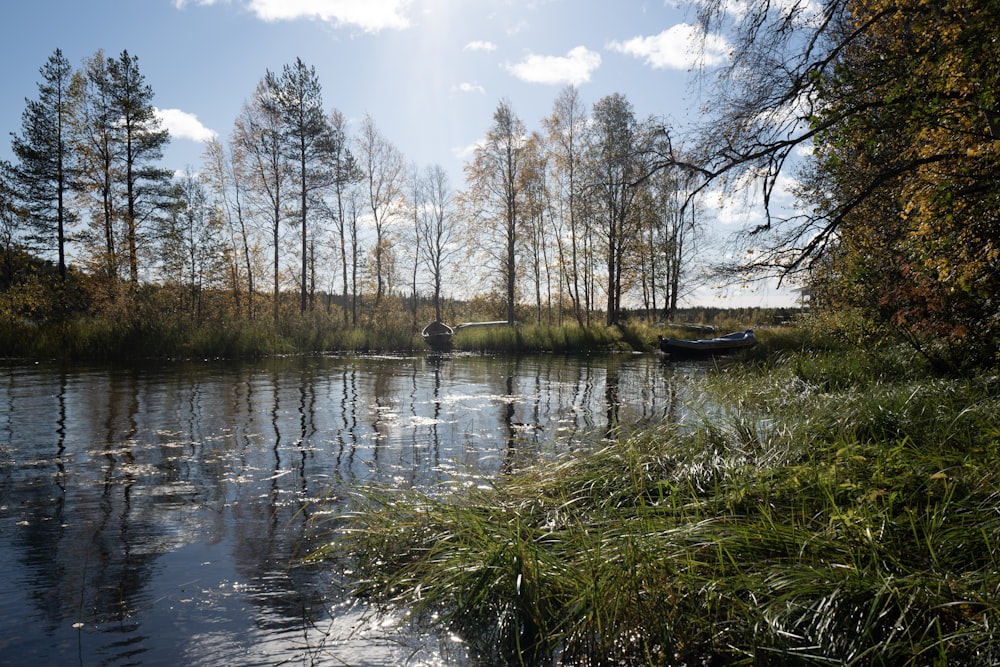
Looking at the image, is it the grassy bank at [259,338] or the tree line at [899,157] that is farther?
the grassy bank at [259,338]

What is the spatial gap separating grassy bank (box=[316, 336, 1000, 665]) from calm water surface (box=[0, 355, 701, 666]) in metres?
0.42

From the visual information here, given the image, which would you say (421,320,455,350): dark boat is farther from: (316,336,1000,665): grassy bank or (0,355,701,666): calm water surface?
(316,336,1000,665): grassy bank

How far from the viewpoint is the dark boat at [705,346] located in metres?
→ 22.6

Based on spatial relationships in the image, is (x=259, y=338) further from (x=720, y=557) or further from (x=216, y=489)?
(x=720, y=557)

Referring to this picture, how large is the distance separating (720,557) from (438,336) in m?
23.7

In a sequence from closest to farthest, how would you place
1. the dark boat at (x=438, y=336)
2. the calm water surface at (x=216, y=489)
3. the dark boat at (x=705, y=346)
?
the calm water surface at (x=216, y=489) < the dark boat at (x=705, y=346) < the dark boat at (x=438, y=336)

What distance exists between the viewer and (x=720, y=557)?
281 cm

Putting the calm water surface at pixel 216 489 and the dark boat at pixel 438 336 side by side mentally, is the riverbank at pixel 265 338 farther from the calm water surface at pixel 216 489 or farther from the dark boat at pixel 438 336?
the calm water surface at pixel 216 489

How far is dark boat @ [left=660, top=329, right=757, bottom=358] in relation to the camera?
74.2 feet

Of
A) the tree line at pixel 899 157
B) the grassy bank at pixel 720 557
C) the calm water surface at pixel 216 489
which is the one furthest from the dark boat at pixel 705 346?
the grassy bank at pixel 720 557

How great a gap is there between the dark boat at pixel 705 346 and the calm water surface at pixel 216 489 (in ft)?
29.7

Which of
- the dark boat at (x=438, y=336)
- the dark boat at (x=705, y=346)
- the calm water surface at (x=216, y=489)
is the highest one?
the dark boat at (x=438, y=336)

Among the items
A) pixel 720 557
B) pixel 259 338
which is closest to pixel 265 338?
pixel 259 338

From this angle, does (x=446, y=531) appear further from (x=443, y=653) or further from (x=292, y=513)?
(x=292, y=513)
